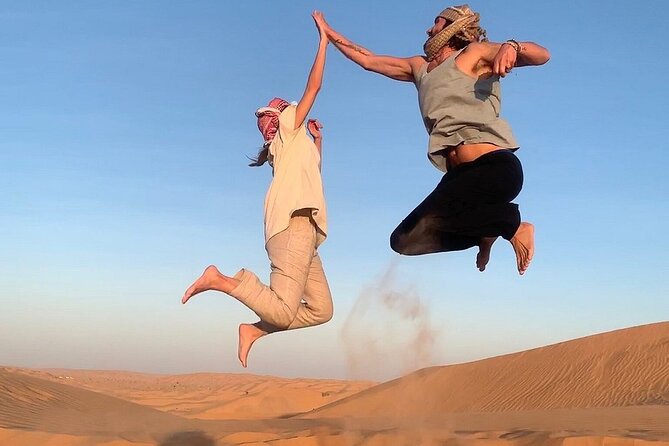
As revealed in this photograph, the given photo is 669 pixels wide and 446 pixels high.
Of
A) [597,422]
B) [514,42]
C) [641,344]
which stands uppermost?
[514,42]

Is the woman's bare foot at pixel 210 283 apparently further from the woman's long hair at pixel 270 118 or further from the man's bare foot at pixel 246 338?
the woman's long hair at pixel 270 118

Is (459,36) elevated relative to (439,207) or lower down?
elevated

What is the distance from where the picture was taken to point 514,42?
422 centimetres

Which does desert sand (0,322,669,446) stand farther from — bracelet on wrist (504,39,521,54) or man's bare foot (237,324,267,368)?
bracelet on wrist (504,39,521,54)

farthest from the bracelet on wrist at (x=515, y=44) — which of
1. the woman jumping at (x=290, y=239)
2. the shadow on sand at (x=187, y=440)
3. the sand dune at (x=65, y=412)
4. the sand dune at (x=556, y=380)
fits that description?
the sand dune at (x=556, y=380)

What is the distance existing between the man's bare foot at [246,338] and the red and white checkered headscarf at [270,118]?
137cm

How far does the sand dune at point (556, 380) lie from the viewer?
13.1m

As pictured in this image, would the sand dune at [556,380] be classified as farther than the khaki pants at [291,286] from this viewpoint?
Yes

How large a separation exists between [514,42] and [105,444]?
422 centimetres

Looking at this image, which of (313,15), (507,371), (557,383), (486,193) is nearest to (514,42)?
(486,193)

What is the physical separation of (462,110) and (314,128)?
1.39 metres

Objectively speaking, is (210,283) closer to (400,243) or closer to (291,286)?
(291,286)

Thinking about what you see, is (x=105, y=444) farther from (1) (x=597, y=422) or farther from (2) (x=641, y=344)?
(2) (x=641, y=344)

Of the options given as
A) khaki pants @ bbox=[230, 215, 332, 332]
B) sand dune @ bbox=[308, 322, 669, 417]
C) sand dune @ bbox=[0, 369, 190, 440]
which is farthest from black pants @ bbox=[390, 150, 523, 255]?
sand dune @ bbox=[308, 322, 669, 417]
